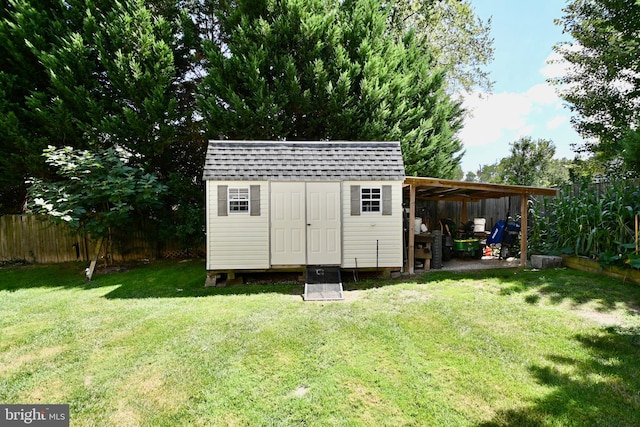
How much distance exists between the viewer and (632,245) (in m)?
5.48

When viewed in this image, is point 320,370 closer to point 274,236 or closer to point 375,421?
point 375,421

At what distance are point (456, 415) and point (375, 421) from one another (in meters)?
0.70

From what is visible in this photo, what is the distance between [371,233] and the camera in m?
6.86

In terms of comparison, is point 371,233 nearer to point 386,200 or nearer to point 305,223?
point 386,200

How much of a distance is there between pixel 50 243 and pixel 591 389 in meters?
13.2

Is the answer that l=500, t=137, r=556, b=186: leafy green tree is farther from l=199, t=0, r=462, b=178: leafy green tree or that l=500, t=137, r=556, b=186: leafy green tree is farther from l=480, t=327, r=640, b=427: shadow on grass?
l=480, t=327, r=640, b=427: shadow on grass

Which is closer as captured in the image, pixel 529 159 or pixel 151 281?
pixel 151 281

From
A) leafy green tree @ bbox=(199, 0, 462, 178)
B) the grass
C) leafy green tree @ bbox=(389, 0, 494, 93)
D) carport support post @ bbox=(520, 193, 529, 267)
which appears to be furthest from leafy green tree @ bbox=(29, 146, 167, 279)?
leafy green tree @ bbox=(389, 0, 494, 93)

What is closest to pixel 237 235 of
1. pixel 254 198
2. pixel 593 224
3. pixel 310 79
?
pixel 254 198

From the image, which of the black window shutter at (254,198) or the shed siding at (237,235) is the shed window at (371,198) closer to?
the shed siding at (237,235)

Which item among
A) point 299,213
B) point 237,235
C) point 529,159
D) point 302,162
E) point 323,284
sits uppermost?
point 529,159

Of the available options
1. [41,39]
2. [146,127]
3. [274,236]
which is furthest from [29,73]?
Result: [274,236]

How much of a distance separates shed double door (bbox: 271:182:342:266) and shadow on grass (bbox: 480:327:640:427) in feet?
14.5

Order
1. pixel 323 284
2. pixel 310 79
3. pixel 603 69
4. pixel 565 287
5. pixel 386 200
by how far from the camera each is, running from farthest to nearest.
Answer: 1. pixel 603 69
2. pixel 310 79
3. pixel 386 200
4. pixel 323 284
5. pixel 565 287
